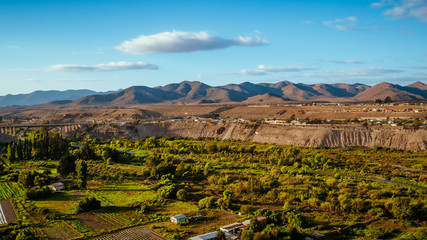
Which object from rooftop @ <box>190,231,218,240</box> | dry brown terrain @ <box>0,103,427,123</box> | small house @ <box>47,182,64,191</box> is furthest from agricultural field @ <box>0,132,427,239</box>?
dry brown terrain @ <box>0,103,427,123</box>

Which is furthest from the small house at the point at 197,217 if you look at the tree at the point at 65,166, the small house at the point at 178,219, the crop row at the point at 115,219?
the tree at the point at 65,166

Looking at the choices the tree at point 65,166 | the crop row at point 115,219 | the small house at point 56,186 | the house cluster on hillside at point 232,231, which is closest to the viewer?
the house cluster on hillside at point 232,231

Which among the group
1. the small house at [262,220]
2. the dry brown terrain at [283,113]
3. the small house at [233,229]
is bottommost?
the small house at [233,229]

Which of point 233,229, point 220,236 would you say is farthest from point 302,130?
point 220,236

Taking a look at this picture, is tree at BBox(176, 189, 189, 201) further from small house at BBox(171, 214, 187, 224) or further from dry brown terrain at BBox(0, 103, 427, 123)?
dry brown terrain at BBox(0, 103, 427, 123)

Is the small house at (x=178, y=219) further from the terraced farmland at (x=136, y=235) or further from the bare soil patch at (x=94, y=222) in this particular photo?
the bare soil patch at (x=94, y=222)

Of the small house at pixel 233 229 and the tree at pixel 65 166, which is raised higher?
the tree at pixel 65 166

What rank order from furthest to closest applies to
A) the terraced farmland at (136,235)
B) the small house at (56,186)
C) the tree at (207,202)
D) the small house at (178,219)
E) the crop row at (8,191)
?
the small house at (56,186) < the crop row at (8,191) < the tree at (207,202) < the small house at (178,219) < the terraced farmland at (136,235)
